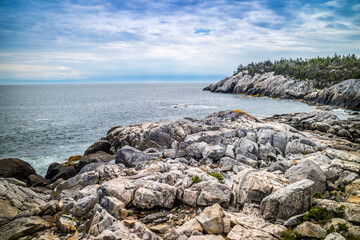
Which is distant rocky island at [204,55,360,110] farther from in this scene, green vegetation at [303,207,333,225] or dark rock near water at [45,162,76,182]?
dark rock near water at [45,162,76,182]

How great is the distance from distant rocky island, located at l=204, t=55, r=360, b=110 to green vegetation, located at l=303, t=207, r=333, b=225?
72.4 m

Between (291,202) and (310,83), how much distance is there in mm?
109113

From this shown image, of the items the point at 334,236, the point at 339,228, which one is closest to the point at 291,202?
the point at 339,228

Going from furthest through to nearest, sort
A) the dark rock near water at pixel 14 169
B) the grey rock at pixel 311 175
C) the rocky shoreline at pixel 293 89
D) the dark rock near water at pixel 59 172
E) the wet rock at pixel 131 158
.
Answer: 1. the rocky shoreline at pixel 293 89
2. the dark rock near water at pixel 59 172
3. the wet rock at pixel 131 158
4. the dark rock near water at pixel 14 169
5. the grey rock at pixel 311 175

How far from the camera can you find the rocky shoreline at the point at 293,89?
68.6 m

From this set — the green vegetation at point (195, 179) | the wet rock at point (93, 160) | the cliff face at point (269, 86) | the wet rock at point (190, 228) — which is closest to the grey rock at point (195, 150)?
the green vegetation at point (195, 179)

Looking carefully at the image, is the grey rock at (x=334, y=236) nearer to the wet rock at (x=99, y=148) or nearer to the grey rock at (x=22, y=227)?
the grey rock at (x=22, y=227)

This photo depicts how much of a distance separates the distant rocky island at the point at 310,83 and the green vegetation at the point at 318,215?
72.4m

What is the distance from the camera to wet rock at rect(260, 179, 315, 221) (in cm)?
934

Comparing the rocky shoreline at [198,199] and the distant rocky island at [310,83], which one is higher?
the distant rocky island at [310,83]

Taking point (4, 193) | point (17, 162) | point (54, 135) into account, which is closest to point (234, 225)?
point (4, 193)

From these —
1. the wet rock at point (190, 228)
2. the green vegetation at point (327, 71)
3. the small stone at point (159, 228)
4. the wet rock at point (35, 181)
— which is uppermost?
the green vegetation at point (327, 71)

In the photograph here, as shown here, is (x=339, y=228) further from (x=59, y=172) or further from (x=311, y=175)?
(x=59, y=172)

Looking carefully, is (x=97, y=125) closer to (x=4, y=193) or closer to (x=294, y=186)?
(x=4, y=193)
